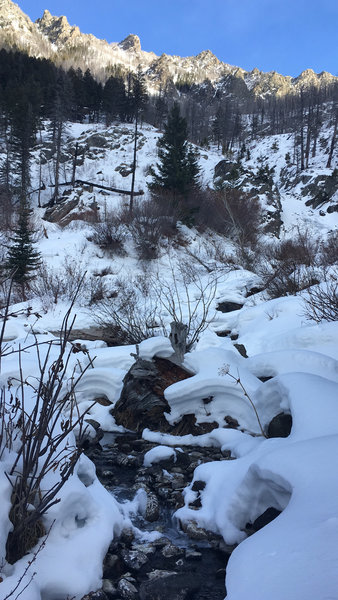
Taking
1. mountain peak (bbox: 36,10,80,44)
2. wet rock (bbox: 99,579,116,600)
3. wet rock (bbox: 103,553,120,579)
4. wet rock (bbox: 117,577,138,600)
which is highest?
mountain peak (bbox: 36,10,80,44)

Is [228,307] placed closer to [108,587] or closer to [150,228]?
[108,587]

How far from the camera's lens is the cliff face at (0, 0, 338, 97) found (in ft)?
254

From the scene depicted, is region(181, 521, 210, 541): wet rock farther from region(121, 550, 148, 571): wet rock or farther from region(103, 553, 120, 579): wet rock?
region(103, 553, 120, 579): wet rock

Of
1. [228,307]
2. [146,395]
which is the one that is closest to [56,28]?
[228,307]

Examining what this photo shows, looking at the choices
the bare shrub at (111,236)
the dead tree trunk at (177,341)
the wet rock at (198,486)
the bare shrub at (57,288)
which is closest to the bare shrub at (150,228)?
the bare shrub at (111,236)

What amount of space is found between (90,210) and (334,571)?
24.3 meters

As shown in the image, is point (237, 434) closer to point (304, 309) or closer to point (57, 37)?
point (304, 309)

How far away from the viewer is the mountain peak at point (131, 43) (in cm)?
11844

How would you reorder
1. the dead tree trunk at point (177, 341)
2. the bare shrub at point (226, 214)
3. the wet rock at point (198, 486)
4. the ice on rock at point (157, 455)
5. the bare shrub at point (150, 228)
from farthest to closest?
the bare shrub at point (226, 214) → the bare shrub at point (150, 228) → the dead tree trunk at point (177, 341) → the ice on rock at point (157, 455) → the wet rock at point (198, 486)

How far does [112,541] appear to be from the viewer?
229 cm

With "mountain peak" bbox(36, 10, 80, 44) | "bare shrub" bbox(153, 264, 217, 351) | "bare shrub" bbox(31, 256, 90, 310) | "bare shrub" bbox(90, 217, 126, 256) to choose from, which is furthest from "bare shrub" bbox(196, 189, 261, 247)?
"mountain peak" bbox(36, 10, 80, 44)

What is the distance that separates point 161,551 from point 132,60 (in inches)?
5305

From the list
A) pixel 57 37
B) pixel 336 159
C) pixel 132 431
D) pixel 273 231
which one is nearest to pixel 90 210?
pixel 273 231

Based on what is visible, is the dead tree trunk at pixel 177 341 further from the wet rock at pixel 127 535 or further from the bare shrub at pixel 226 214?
the bare shrub at pixel 226 214
